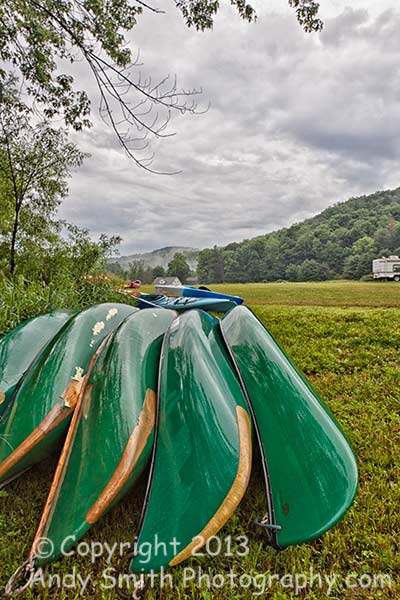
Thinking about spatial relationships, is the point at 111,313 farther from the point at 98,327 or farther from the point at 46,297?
the point at 46,297

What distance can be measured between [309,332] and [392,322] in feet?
3.95

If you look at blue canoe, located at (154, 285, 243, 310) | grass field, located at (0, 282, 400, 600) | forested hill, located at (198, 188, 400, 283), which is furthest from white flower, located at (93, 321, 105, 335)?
forested hill, located at (198, 188, 400, 283)

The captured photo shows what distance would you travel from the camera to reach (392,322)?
4320 millimetres

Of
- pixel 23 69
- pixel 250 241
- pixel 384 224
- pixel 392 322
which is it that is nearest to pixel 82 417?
pixel 392 322

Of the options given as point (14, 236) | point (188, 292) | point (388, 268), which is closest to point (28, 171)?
point (14, 236)

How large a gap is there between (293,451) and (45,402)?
3.93ft

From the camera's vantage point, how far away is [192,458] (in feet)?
4.09

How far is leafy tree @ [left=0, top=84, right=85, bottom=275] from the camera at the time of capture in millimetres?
5688

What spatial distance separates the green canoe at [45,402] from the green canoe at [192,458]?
0.50m

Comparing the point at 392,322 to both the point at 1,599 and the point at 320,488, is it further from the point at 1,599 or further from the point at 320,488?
the point at 1,599

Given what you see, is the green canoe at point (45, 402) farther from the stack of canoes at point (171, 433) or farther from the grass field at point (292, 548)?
the grass field at point (292, 548)

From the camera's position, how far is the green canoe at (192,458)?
43.9 inches

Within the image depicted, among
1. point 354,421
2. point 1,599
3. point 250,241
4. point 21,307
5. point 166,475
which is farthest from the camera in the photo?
point 250,241

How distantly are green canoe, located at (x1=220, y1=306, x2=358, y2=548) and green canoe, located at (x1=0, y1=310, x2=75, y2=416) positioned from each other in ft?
3.98
